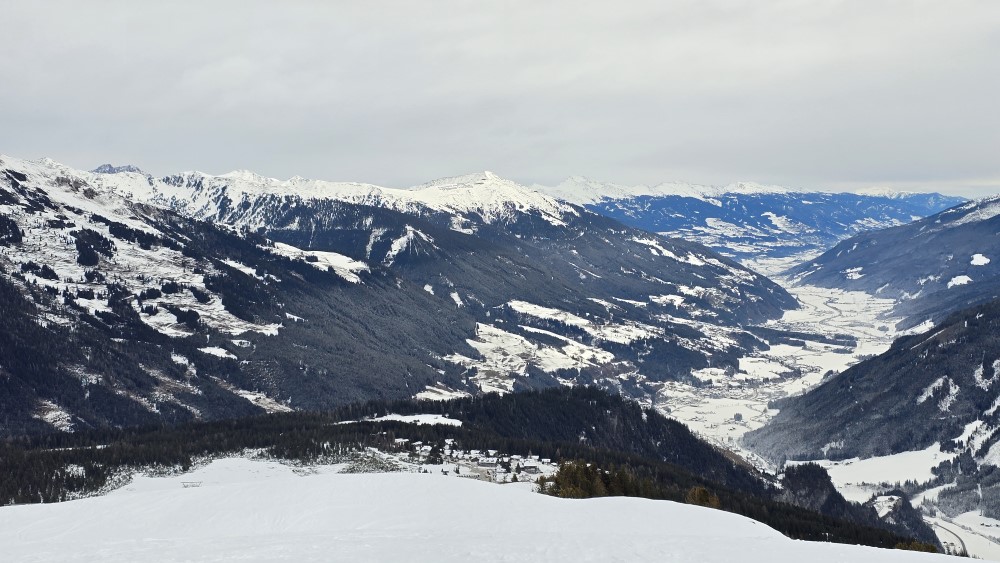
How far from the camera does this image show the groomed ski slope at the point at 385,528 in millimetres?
61312

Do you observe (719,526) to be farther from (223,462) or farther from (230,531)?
(223,462)

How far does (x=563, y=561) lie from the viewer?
5900 centimetres

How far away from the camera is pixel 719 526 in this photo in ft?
253

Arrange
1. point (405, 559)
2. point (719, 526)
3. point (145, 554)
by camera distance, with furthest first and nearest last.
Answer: point (719, 526) → point (145, 554) → point (405, 559)

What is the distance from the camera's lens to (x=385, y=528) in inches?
2955

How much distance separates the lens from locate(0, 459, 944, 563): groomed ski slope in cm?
6131

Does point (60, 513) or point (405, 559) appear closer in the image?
point (405, 559)

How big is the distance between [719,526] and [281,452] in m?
117

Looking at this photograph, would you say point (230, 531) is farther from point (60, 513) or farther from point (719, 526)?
point (719, 526)

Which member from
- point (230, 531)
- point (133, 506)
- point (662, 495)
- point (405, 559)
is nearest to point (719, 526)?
point (405, 559)

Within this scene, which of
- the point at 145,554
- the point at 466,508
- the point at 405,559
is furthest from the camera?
the point at 466,508

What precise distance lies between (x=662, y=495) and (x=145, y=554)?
107922mm

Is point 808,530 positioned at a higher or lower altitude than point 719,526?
lower

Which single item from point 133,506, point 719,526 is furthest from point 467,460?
point 719,526
